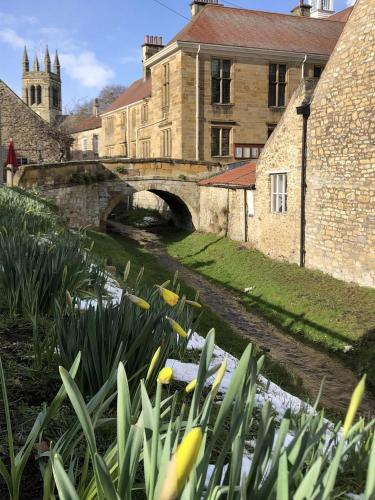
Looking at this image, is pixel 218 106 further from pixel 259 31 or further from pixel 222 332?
pixel 222 332

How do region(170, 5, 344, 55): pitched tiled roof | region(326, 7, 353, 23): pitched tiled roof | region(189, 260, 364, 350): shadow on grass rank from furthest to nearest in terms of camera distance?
region(326, 7, 353, 23): pitched tiled roof → region(170, 5, 344, 55): pitched tiled roof → region(189, 260, 364, 350): shadow on grass

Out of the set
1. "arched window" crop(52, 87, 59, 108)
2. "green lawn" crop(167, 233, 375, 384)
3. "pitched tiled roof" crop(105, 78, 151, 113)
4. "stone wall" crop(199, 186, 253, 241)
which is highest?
"arched window" crop(52, 87, 59, 108)

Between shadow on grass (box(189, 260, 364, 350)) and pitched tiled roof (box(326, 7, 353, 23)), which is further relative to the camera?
pitched tiled roof (box(326, 7, 353, 23))

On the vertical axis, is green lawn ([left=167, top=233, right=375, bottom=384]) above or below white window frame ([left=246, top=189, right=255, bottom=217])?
below

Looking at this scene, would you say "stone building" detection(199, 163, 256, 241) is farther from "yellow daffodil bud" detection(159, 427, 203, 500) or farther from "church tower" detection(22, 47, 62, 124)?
"church tower" detection(22, 47, 62, 124)

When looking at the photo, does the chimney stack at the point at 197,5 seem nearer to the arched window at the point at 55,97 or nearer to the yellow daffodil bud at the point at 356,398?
the yellow daffodil bud at the point at 356,398

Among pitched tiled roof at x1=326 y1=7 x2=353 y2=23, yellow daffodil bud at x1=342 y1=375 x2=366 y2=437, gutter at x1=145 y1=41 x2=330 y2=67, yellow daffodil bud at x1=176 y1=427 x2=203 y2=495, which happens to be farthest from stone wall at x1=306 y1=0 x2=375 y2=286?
pitched tiled roof at x1=326 y1=7 x2=353 y2=23

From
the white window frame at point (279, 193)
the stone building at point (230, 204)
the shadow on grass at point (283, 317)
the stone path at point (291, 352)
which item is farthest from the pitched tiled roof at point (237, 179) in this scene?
the shadow on grass at point (283, 317)

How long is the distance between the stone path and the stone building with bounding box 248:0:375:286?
9.04 ft

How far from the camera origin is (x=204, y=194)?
77.1 feet

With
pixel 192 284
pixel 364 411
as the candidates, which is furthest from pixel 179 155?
pixel 364 411

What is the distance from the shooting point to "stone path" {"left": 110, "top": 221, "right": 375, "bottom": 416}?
306 inches

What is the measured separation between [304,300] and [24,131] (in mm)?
24638

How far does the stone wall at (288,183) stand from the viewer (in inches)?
567
